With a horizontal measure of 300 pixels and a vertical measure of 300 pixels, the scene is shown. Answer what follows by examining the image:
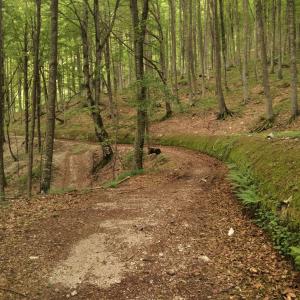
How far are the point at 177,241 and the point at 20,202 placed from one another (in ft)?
17.8

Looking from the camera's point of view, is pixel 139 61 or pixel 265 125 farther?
pixel 265 125

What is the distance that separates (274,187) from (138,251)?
3.32 metres

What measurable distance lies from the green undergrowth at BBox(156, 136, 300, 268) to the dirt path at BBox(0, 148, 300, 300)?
317 millimetres

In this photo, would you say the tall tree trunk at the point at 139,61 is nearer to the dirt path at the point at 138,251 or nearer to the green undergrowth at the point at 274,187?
the green undergrowth at the point at 274,187

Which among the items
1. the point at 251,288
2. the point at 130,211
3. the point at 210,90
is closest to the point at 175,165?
the point at 130,211

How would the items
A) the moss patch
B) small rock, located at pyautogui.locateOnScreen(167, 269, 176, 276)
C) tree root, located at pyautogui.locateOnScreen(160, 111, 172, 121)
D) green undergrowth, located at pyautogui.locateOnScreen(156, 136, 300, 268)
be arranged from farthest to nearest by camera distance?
tree root, located at pyautogui.locateOnScreen(160, 111, 172, 121) < the moss patch < green undergrowth, located at pyautogui.locateOnScreen(156, 136, 300, 268) < small rock, located at pyautogui.locateOnScreen(167, 269, 176, 276)

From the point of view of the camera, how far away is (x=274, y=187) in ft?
25.5

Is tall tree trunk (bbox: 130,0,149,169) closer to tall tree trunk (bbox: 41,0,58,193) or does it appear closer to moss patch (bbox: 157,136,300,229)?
tall tree trunk (bbox: 41,0,58,193)

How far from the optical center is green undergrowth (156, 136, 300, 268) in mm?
6270

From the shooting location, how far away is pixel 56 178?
22406 millimetres

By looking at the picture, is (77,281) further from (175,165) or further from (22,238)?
(175,165)

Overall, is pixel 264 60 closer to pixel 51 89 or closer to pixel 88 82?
pixel 88 82

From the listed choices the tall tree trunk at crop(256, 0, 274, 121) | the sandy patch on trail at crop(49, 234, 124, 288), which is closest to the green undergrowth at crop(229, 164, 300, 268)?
the sandy patch on trail at crop(49, 234, 124, 288)

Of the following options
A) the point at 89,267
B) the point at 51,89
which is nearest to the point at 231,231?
the point at 89,267
